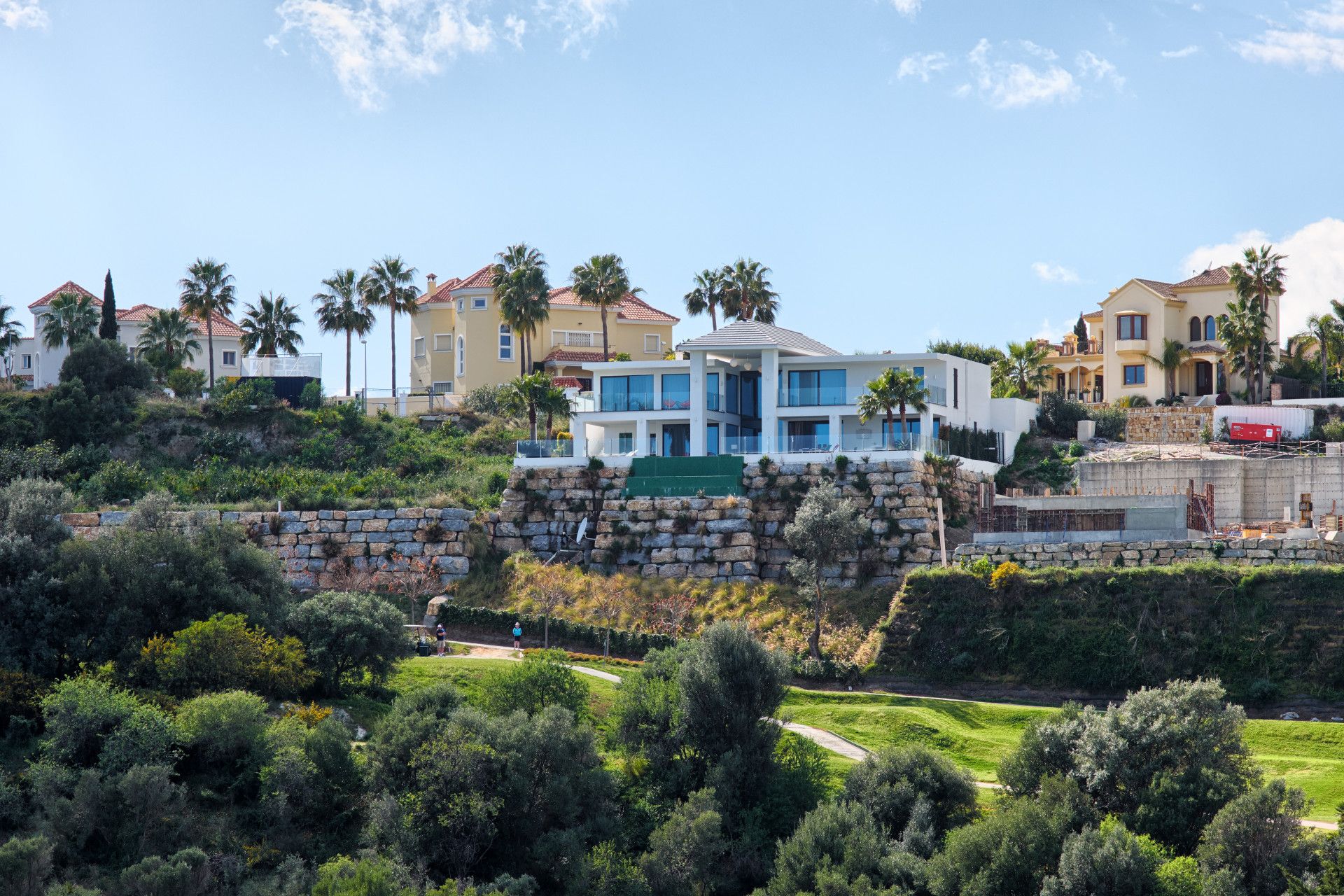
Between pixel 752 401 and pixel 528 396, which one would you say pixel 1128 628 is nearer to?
pixel 752 401

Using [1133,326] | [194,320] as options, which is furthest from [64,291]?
[1133,326]

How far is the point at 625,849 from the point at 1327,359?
181 ft

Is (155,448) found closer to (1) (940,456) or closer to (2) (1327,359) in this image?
(1) (940,456)

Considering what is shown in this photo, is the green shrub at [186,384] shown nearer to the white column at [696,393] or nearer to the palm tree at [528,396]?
the palm tree at [528,396]

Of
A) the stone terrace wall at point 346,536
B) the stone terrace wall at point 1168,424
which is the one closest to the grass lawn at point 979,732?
the stone terrace wall at point 346,536

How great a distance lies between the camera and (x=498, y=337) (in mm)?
85875

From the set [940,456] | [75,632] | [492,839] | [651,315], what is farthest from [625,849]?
[651,315]

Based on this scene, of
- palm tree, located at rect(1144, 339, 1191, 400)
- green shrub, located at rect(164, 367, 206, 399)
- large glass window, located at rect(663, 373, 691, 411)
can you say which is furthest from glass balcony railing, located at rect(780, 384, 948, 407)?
green shrub, located at rect(164, 367, 206, 399)

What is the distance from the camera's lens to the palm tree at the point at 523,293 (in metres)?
79.0

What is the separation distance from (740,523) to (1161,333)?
110 feet

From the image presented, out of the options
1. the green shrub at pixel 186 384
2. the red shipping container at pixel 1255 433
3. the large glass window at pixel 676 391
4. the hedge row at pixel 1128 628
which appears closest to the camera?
the hedge row at pixel 1128 628

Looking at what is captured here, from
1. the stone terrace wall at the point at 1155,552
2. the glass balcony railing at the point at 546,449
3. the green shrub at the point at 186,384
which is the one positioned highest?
the green shrub at the point at 186,384

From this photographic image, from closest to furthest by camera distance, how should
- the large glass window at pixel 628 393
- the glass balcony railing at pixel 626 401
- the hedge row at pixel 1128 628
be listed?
the hedge row at pixel 1128 628 < the glass balcony railing at pixel 626 401 < the large glass window at pixel 628 393

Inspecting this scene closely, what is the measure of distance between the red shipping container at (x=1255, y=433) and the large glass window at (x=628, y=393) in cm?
2339
